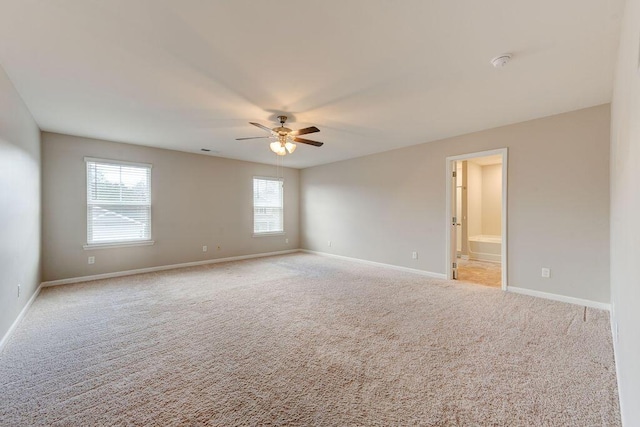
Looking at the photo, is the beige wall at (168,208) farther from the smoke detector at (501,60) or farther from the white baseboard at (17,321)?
the smoke detector at (501,60)

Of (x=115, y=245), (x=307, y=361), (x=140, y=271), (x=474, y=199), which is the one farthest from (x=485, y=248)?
(x=115, y=245)

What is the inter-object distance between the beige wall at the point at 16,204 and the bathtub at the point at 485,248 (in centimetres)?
789

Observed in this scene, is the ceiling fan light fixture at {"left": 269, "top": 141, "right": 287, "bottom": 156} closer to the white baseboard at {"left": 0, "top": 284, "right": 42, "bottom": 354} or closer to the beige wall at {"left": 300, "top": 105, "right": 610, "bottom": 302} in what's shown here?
the beige wall at {"left": 300, "top": 105, "right": 610, "bottom": 302}

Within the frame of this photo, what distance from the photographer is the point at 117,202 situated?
5.02 m

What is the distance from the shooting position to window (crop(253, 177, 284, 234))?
707 cm

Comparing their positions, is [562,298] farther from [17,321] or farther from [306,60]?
[17,321]

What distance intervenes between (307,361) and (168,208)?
4.71m

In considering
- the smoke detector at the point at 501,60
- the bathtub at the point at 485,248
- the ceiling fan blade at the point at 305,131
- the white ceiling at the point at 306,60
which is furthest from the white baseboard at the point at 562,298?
the ceiling fan blade at the point at 305,131

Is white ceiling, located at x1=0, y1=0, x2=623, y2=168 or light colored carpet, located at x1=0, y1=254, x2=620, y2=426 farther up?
white ceiling, located at x1=0, y1=0, x2=623, y2=168

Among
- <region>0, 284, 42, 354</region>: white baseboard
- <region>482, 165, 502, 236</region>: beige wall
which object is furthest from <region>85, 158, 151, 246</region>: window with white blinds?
<region>482, 165, 502, 236</region>: beige wall

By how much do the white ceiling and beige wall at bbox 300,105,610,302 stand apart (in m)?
0.37

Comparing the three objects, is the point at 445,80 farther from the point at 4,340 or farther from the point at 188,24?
the point at 4,340

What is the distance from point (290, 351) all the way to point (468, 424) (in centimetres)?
136

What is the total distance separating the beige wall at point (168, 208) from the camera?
4457mm
